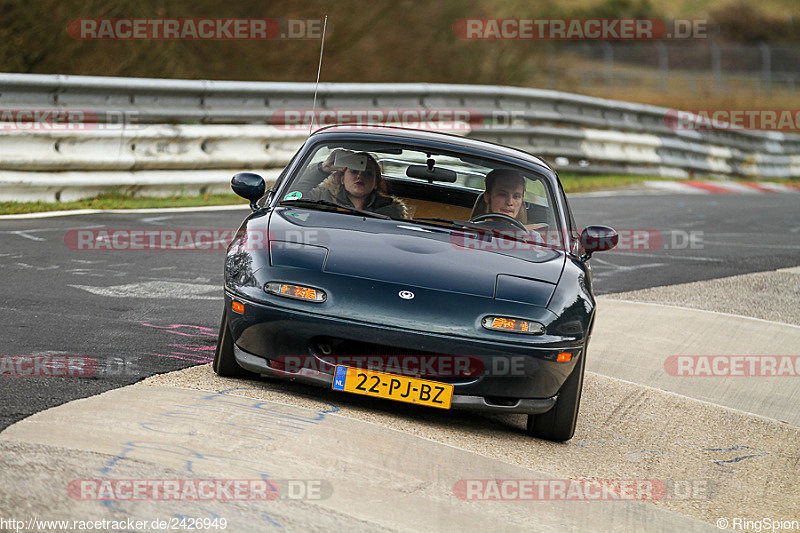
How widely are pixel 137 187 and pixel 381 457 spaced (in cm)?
874

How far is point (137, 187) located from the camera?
42.4 feet

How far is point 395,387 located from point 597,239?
1857 millimetres

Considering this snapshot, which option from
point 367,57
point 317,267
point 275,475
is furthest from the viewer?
point 367,57

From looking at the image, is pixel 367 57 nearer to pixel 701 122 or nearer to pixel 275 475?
pixel 701 122

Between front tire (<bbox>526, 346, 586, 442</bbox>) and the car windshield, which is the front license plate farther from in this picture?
the car windshield

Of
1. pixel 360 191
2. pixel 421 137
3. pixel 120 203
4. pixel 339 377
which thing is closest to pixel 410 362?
pixel 339 377

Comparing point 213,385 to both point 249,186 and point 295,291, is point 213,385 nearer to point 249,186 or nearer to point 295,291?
point 295,291

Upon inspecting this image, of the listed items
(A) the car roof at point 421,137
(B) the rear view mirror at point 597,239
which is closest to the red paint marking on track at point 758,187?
(A) the car roof at point 421,137

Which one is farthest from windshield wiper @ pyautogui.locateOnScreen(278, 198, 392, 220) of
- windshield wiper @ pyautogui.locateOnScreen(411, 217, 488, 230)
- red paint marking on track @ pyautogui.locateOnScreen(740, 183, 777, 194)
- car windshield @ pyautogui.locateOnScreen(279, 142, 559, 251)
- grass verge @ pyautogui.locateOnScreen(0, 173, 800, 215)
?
red paint marking on track @ pyautogui.locateOnScreen(740, 183, 777, 194)

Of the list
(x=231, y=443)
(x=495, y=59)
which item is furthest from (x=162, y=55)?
(x=231, y=443)

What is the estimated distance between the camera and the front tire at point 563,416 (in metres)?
5.62

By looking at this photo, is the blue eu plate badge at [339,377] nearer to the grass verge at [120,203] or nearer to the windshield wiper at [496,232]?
the windshield wiper at [496,232]

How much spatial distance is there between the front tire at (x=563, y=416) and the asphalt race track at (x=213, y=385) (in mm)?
95

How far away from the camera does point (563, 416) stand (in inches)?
223
